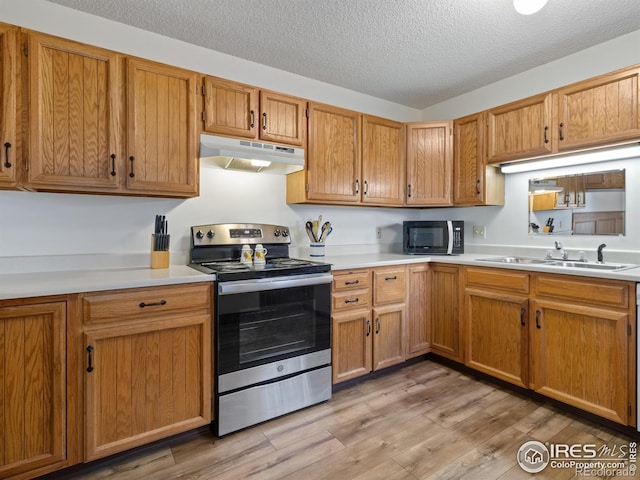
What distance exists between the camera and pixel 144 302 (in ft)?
5.59

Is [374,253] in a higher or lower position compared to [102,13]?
lower

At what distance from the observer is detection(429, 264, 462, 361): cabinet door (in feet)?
9.05

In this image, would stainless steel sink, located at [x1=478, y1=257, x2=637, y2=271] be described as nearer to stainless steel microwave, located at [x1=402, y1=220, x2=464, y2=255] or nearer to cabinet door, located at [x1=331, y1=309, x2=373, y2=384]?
stainless steel microwave, located at [x1=402, y1=220, x2=464, y2=255]

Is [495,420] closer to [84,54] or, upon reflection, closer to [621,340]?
[621,340]

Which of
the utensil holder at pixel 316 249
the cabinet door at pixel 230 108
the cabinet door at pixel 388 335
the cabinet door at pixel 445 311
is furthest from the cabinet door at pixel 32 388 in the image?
the cabinet door at pixel 445 311

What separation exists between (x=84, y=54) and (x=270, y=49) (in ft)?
3.90

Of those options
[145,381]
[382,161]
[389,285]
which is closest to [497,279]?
[389,285]

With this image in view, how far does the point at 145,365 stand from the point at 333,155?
1960 mm

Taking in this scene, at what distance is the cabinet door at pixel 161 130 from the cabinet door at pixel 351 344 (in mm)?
1363

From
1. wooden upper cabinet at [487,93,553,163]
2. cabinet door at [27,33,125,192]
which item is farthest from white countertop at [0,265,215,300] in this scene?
wooden upper cabinet at [487,93,553,163]

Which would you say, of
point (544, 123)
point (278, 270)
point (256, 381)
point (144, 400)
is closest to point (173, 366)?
point (144, 400)

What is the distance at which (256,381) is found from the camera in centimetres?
201

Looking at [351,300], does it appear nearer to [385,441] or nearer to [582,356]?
[385,441]

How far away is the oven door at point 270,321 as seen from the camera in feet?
6.27
